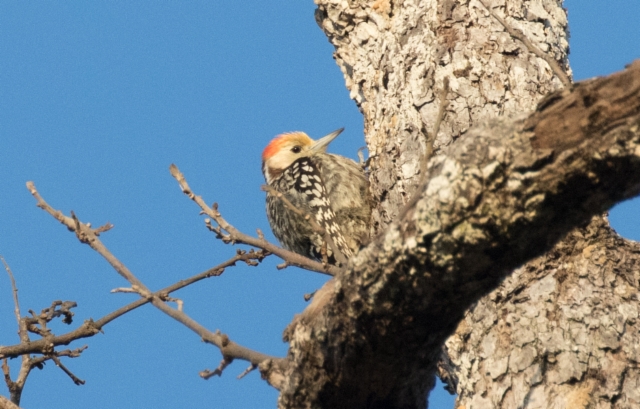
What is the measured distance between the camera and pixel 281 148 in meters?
6.61

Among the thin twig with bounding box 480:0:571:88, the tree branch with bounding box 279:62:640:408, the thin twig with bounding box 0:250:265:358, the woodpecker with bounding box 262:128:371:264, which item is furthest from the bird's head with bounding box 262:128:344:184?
the tree branch with bounding box 279:62:640:408

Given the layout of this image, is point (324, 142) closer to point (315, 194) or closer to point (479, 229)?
point (315, 194)

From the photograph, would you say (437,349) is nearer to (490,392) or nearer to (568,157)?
(568,157)

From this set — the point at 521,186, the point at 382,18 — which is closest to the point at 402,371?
the point at 521,186

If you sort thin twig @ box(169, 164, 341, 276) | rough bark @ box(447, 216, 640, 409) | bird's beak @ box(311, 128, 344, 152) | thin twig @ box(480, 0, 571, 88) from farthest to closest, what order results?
1. bird's beak @ box(311, 128, 344, 152)
2. rough bark @ box(447, 216, 640, 409)
3. thin twig @ box(169, 164, 341, 276)
4. thin twig @ box(480, 0, 571, 88)

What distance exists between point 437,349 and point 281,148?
4.35 metres

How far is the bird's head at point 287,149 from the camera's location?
6.40 meters

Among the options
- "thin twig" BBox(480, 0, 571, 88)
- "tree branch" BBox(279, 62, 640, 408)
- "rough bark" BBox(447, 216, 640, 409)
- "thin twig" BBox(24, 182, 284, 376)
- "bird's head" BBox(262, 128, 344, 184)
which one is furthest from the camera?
"bird's head" BBox(262, 128, 344, 184)

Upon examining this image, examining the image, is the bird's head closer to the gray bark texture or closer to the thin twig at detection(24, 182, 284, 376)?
the gray bark texture

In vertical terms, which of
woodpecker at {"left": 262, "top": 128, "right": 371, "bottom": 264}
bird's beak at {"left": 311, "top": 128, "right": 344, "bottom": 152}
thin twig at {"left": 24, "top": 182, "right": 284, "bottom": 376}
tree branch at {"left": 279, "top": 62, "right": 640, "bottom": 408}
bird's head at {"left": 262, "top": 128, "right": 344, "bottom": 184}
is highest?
bird's head at {"left": 262, "top": 128, "right": 344, "bottom": 184}

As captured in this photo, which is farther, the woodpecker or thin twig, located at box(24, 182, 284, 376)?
the woodpecker

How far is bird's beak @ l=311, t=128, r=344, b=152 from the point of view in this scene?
245 inches

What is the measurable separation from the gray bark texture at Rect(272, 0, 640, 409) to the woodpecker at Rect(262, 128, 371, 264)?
0.55 metres

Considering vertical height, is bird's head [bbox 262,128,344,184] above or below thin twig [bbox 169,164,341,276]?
above
